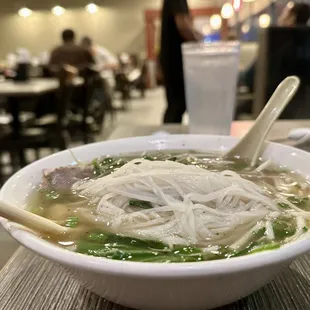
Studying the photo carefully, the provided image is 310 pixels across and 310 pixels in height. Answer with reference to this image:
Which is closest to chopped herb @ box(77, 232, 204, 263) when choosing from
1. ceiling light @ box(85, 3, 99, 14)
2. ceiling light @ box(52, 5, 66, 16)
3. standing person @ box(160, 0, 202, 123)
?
standing person @ box(160, 0, 202, 123)

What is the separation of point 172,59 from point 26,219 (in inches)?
107

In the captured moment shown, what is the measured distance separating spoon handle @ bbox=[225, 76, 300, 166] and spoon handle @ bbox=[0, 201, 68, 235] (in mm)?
443

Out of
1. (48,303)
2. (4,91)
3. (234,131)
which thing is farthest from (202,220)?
(4,91)

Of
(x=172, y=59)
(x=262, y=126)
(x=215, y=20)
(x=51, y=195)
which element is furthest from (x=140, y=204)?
(x=215, y=20)

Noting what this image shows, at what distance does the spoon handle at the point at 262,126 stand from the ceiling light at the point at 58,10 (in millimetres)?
11611

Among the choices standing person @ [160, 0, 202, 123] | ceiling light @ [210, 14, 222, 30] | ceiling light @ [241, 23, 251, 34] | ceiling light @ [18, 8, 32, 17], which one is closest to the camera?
standing person @ [160, 0, 202, 123]

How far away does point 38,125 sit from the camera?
3670 mm

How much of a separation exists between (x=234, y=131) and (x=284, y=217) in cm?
83

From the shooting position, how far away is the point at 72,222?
539 mm

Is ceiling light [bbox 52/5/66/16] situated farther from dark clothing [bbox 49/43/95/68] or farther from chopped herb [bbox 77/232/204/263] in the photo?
chopped herb [bbox 77/232/204/263]

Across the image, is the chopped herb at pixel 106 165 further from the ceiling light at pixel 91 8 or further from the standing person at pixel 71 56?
the ceiling light at pixel 91 8

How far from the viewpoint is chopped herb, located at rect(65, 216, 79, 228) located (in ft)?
1.73

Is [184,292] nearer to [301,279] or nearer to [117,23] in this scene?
[301,279]

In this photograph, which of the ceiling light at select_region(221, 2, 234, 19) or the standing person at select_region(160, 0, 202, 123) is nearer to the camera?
the standing person at select_region(160, 0, 202, 123)
